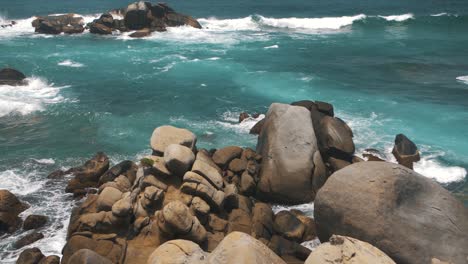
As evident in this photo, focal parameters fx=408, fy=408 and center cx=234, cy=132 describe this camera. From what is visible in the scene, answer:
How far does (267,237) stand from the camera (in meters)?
17.1

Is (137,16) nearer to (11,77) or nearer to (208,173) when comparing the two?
(11,77)

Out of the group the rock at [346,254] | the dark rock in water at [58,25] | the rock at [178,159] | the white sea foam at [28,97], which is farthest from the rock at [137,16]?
the rock at [346,254]

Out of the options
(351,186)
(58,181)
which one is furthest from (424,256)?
(58,181)

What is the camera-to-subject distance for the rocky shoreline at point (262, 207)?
13945 mm

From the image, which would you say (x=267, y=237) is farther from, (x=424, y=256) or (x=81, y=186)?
(x=81, y=186)

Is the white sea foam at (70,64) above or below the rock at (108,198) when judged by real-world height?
below

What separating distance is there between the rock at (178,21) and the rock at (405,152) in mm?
47068

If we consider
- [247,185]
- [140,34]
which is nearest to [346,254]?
[247,185]

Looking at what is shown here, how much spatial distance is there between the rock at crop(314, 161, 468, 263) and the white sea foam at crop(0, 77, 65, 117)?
26.5m

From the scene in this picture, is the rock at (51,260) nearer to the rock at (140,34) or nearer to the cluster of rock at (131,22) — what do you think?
the rock at (140,34)

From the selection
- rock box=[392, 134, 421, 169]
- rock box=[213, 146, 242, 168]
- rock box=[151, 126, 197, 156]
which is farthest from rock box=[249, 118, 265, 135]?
rock box=[392, 134, 421, 169]

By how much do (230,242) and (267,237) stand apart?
5377mm

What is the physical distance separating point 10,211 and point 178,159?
835cm

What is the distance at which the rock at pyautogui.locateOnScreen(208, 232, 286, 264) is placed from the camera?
11344 mm
